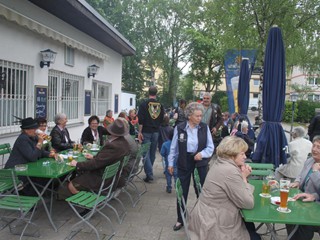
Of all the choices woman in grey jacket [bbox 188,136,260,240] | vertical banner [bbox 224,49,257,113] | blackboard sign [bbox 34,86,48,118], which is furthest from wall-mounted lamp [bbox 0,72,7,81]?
vertical banner [bbox 224,49,257,113]

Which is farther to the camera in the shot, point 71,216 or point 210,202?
point 71,216

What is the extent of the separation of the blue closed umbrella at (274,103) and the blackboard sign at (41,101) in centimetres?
492

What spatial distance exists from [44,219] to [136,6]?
24833 millimetres

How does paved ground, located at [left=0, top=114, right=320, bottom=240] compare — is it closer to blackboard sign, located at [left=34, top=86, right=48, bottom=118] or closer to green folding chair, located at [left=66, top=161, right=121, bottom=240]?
green folding chair, located at [left=66, top=161, right=121, bottom=240]

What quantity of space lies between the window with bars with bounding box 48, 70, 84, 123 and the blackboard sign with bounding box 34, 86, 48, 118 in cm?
55

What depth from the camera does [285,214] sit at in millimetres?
2721

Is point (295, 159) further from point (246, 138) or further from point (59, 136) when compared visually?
point (59, 136)

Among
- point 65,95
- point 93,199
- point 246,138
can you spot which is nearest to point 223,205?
point 93,199

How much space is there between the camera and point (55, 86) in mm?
8484

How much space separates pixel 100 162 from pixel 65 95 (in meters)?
5.46

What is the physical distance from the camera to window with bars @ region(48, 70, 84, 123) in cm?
830

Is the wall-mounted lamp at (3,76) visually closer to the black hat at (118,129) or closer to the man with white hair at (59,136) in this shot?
the man with white hair at (59,136)

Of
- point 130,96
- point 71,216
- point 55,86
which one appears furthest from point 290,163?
point 130,96

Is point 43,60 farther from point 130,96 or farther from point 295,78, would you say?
point 295,78
